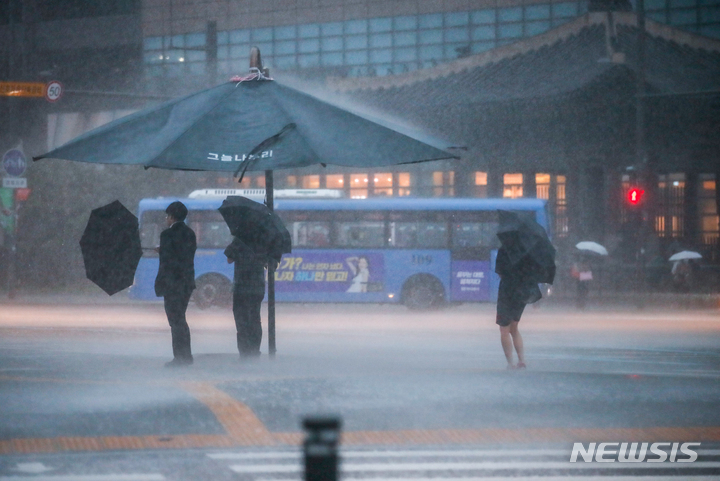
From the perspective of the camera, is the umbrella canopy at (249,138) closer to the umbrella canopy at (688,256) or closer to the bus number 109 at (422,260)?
the bus number 109 at (422,260)

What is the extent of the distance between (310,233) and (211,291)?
120 inches

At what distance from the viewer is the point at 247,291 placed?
10414 millimetres

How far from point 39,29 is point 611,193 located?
30801 millimetres

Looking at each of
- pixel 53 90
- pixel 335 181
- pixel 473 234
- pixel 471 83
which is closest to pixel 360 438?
pixel 473 234

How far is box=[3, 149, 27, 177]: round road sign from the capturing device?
26.7 m

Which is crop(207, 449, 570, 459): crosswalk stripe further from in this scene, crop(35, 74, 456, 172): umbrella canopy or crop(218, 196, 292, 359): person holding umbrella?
crop(218, 196, 292, 359): person holding umbrella

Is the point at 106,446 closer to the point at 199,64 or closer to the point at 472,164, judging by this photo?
the point at 472,164

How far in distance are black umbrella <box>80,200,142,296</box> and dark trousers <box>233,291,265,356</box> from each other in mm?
1227

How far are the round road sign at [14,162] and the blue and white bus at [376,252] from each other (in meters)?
4.58

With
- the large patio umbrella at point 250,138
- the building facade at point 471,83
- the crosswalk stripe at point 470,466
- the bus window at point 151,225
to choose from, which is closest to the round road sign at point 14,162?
the building facade at point 471,83

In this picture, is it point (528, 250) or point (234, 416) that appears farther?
point (528, 250)

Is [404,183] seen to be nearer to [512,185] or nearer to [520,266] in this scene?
[512,185]

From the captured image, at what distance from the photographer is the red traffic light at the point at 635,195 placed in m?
25.4

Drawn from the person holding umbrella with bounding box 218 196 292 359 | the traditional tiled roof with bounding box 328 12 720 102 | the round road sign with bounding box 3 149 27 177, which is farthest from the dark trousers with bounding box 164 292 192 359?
the traditional tiled roof with bounding box 328 12 720 102
